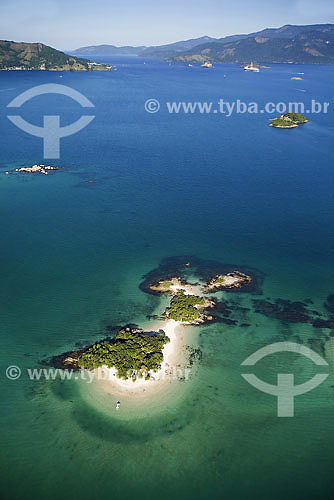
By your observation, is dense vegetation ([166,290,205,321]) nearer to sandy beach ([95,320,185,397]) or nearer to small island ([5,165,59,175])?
sandy beach ([95,320,185,397])

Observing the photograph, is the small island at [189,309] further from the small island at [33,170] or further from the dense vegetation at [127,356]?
the small island at [33,170]

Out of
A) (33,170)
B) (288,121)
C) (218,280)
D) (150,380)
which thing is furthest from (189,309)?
(288,121)

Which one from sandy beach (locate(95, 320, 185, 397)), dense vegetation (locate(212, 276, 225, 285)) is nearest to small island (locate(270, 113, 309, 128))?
dense vegetation (locate(212, 276, 225, 285))

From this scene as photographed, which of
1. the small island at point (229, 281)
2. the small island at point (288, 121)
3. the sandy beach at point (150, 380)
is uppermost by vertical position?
the small island at point (288, 121)

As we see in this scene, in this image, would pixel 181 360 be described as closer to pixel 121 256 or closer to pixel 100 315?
pixel 100 315

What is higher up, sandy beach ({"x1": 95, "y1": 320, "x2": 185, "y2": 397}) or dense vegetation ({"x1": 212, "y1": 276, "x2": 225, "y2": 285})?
dense vegetation ({"x1": 212, "y1": 276, "x2": 225, "y2": 285})

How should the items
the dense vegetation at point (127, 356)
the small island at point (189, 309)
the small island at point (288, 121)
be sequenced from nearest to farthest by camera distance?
the dense vegetation at point (127, 356) < the small island at point (189, 309) < the small island at point (288, 121)

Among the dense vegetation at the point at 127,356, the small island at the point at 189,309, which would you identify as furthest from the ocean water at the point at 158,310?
the dense vegetation at the point at 127,356
